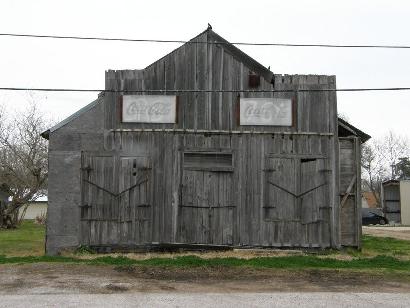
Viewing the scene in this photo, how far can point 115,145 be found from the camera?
17375 mm

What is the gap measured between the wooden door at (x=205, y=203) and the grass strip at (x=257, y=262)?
1.65m

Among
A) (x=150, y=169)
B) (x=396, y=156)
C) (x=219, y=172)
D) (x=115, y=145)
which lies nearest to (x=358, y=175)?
(x=219, y=172)

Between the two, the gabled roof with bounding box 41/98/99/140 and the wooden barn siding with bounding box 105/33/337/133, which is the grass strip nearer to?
the gabled roof with bounding box 41/98/99/140

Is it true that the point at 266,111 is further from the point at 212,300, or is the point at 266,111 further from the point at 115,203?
the point at 212,300

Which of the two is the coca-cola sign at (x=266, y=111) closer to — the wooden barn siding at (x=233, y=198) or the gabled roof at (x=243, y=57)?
the wooden barn siding at (x=233, y=198)

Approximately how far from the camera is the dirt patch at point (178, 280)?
37.7ft

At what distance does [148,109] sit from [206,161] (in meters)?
2.37

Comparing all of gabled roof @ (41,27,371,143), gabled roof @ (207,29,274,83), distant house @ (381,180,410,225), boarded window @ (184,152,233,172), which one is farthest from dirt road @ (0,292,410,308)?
distant house @ (381,180,410,225)

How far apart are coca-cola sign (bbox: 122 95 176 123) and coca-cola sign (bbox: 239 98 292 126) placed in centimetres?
217

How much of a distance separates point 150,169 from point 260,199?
3.45 meters

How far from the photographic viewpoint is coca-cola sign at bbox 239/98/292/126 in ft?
57.6

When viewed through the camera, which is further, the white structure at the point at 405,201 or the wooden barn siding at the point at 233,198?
the white structure at the point at 405,201

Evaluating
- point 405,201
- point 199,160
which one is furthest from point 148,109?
point 405,201

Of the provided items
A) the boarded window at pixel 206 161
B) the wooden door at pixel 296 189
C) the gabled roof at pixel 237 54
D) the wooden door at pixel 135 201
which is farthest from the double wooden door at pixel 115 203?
the wooden door at pixel 296 189
